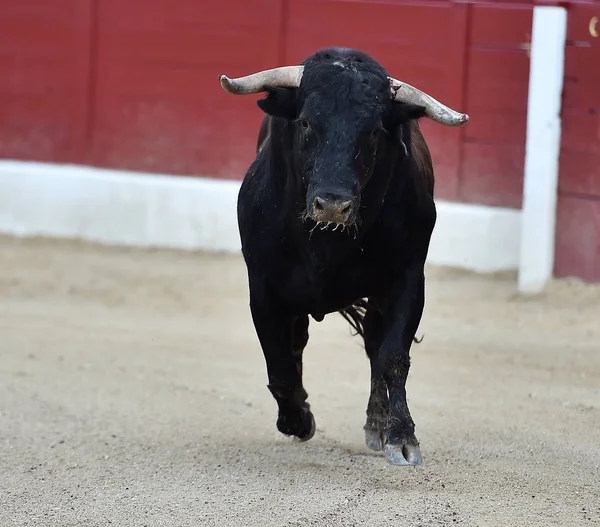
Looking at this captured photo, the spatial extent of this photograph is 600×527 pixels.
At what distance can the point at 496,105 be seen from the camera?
7.96 meters

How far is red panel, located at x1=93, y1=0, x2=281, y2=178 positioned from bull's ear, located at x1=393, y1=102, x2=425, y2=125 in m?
4.72

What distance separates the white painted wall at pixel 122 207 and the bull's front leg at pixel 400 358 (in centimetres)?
395

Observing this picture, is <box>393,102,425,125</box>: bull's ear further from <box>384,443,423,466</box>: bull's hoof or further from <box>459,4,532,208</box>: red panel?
<box>459,4,532,208</box>: red panel

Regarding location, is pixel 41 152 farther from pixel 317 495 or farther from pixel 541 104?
pixel 317 495

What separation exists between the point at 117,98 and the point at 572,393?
4.62 meters

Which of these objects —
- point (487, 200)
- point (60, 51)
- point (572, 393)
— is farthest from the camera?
point (60, 51)

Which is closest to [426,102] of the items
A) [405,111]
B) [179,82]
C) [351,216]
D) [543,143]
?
[405,111]

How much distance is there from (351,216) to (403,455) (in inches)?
31.6

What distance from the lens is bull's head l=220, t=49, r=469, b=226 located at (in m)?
3.61

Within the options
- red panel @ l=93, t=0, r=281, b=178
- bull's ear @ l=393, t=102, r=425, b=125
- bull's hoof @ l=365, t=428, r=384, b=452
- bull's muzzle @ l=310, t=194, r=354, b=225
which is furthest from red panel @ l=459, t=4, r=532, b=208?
bull's muzzle @ l=310, t=194, r=354, b=225

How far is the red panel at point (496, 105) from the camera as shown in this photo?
7863mm

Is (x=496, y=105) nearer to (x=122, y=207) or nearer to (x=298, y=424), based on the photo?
(x=122, y=207)

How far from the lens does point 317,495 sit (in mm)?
3789

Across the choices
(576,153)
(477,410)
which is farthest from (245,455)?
(576,153)
